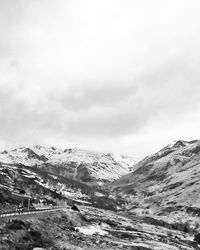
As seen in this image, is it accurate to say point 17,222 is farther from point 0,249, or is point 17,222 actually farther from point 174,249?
point 174,249

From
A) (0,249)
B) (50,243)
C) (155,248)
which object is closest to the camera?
(0,249)

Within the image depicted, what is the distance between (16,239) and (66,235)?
20.3 m

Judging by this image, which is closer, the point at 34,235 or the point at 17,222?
the point at 34,235

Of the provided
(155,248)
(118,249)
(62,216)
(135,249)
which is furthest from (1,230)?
(62,216)

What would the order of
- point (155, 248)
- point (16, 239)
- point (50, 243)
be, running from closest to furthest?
point (16, 239) → point (50, 243) → point (155, 248)

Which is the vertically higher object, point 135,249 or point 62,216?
point 62,216

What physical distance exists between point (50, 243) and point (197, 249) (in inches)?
2185

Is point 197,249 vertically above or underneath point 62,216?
underneath

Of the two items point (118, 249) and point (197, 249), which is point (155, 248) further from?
point (197, 249)

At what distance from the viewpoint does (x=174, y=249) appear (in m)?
81.1

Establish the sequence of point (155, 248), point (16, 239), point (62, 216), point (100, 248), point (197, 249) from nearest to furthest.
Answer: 1. point (16, 239)
2. point (100, 248)
3. point (155, 248)
4. point (197, 249)
5. point (62, 216)

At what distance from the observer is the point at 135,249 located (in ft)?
225

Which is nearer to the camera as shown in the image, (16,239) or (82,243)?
(16,239)

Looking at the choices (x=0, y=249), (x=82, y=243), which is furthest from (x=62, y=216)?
(x=0, y=249)
